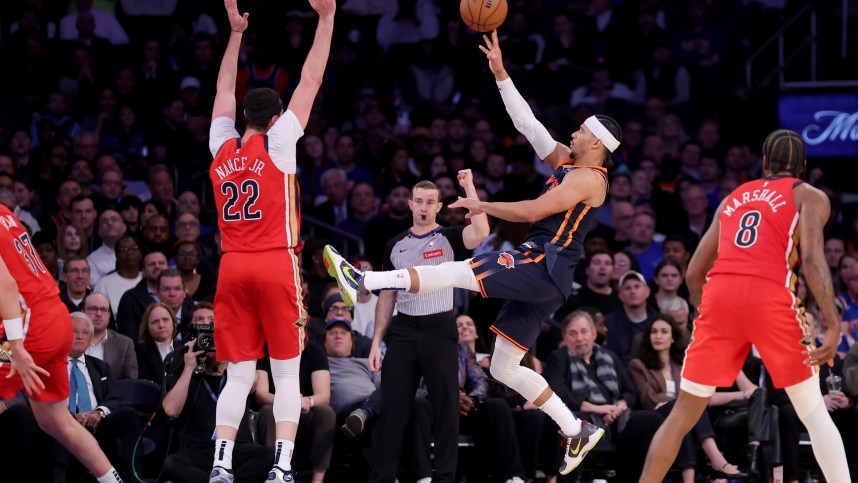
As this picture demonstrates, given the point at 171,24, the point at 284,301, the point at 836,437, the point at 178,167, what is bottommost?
the point at 836,437

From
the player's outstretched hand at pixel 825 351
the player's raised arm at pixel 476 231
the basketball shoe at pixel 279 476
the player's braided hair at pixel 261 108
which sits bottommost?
the basketball shoe at pixel 279 476

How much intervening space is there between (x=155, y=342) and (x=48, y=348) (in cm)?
274

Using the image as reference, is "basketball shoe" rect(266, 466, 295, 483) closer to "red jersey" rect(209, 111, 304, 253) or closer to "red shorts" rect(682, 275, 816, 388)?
"red jersey" rect(209, 111, 304, 253)

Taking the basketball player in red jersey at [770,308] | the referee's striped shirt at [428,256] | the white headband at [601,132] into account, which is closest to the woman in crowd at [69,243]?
the referee's striped shirt at [428,256]

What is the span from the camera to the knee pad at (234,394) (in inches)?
301

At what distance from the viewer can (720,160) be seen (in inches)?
613

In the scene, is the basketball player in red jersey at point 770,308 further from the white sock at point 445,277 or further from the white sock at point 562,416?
the white sock at point 445,277

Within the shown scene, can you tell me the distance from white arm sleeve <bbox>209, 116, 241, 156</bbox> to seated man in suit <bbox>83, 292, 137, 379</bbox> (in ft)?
9.59

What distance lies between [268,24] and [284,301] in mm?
9490

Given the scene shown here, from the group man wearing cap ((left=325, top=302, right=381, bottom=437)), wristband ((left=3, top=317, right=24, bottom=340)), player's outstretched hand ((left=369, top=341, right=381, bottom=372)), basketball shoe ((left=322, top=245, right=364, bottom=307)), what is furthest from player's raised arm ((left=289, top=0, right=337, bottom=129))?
man wearing cap ((left=325, top=302, right=381, bottom=437))

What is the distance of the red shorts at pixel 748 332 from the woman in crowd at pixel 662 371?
3521 millimetres

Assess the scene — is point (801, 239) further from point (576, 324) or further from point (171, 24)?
point (171, 24)

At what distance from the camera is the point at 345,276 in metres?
7.67

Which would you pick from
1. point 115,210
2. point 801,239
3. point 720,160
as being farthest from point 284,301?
point 720,160
